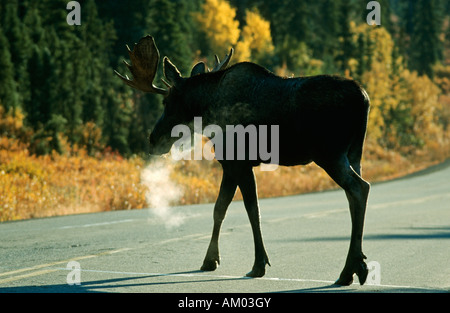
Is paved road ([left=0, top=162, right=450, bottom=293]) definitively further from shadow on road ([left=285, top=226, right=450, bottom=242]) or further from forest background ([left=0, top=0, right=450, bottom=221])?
forest background ([left=0, top=0, right=450, bottom=221])

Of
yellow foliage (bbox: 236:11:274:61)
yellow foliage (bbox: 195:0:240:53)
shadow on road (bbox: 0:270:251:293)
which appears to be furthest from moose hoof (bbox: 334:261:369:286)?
yellow foliage (bbox: 236:11:274:61)

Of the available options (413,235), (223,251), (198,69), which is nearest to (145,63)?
(198,69)

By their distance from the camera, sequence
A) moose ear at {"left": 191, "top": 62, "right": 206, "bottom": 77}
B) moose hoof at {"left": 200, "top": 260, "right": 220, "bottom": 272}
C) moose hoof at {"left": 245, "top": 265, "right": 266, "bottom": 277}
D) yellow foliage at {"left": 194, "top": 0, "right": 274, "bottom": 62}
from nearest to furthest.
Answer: moose hoof at {"left": 245, "top": 265, "right": 266, "bottom": 277}
moose hoof at {"left": 200, "top": 260, "right": 220, "bottom": 272}
moose ear at {"left": 191, "top": 62, "right": 206, "bottom": 77}
yellow foliage at {"left": 194, "top": 0, "right": 274, "bottom": 62}

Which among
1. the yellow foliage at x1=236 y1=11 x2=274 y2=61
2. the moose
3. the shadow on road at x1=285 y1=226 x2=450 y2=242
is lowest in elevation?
the shadow on road at x1=285 y1=226 x2=450 y2=242

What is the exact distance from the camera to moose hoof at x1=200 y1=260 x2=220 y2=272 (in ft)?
28.6

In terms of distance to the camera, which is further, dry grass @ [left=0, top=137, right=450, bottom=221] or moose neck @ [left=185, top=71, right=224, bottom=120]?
dry grass @ [left=0, top=137, right=450, bottom=221]

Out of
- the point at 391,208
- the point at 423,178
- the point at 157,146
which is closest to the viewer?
the point at 157,146

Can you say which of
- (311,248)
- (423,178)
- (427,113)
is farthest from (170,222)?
(427,113)

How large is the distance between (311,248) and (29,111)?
75.4 ft

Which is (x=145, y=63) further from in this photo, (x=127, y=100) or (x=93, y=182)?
(x=127, y=100)

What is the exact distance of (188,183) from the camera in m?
23.4

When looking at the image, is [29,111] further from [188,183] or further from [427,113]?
[427,113]

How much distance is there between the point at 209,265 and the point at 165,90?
73.5 inches

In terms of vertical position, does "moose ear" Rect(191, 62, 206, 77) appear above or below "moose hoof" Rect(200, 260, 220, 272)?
above
